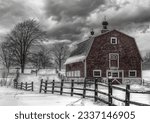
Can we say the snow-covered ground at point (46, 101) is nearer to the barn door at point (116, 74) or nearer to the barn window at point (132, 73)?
the barn door at point (116, 74)

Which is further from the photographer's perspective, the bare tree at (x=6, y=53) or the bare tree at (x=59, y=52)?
the bare tree at (x=59, y=52)

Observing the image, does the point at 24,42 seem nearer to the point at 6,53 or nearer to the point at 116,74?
the point at 6,53

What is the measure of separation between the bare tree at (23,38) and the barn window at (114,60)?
1895cm

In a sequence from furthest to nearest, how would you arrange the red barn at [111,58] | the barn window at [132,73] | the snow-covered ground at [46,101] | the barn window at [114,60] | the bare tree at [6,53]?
1. the bare tree at [6,53]
2. the barn window at [132,73]
3. the barn window at [114,60]
4. the red barn at [111,58]
5. the snow-covered ground at [46,101]

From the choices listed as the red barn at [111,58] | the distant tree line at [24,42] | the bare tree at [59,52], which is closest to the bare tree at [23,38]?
the distant tree line at [24,42]

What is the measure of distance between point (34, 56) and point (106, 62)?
732 inches

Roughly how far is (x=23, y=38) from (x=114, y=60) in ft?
70.5

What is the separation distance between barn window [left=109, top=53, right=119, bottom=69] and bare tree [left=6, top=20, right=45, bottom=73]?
62.2 feet

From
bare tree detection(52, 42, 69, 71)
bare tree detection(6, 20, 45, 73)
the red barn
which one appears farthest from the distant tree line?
bare tree detection(52, 42, 69, 71)

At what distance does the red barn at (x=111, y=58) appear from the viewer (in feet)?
128

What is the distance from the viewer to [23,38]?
180 ft

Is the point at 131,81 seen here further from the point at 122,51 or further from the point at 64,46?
the point at 64,46

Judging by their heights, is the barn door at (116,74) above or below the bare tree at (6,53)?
below

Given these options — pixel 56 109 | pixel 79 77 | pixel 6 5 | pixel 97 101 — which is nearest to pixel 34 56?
pixel 79 77
